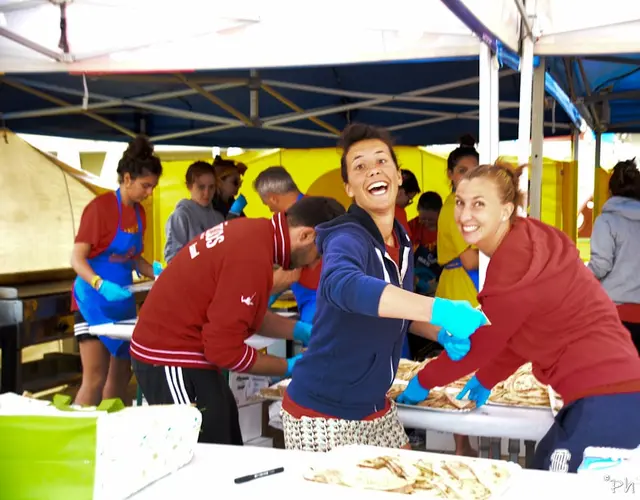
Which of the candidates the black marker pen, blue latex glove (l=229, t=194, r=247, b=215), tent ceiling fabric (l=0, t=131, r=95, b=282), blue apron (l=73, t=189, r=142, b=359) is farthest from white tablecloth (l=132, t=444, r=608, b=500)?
blue latex glove (l=229, t=194, r=247, b=215)

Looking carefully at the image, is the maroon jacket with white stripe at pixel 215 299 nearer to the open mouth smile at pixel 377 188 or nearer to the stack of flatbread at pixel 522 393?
the open mouth smile at pixel 377 188

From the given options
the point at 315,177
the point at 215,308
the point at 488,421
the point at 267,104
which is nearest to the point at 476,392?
the point at 488,421

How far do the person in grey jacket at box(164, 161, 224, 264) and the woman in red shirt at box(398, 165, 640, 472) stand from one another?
3.05 meters

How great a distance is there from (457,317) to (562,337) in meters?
0.43

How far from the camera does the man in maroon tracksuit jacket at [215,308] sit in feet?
7.74

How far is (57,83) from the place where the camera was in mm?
5523

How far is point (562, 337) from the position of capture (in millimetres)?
1898

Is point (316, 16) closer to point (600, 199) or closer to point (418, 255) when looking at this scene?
point (418, 255)

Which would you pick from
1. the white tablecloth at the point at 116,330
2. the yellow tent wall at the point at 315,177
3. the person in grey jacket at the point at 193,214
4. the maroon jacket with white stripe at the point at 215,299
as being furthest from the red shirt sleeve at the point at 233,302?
the yellow tent wall at the point at 315,177

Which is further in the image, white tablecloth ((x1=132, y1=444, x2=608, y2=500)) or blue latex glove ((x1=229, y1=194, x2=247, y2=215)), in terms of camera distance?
blue latex glove ((x1=229, y1=194, x2=247, y2=215))

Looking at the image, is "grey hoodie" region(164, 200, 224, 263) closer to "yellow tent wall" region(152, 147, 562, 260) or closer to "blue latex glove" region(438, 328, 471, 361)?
"yellow tent wall" region(152, 147, 562, 260)

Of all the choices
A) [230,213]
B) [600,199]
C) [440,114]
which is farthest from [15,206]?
[600,199]

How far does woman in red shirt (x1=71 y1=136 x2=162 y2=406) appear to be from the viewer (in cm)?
398

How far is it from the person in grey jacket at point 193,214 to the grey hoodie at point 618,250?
94.6 inches
